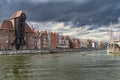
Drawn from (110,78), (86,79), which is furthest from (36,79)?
(110,78)

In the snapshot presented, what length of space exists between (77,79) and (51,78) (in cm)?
440

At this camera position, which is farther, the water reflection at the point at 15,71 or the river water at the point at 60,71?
the water reflection at the point at 15,71

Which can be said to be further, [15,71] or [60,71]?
[15,71]

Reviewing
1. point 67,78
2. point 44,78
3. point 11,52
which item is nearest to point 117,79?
point 67,78

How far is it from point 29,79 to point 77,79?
7554 millimetres

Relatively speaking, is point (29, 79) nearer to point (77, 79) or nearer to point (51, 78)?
point (51, 78)

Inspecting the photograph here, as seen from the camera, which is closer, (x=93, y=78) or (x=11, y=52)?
(x=93, y=78)

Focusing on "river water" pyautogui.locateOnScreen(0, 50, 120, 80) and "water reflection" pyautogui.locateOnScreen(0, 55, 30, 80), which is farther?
"water reflection" pyautogui.locateOnScreen(0, 55, 30, 80)

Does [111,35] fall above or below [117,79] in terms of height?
above

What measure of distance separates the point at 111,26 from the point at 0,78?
516 feet

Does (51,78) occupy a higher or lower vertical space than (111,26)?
lower

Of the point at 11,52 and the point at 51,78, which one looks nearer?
the point at 51,78

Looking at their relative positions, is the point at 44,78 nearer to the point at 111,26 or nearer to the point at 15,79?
the point at 15,79

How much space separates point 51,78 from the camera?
47.5 metres
